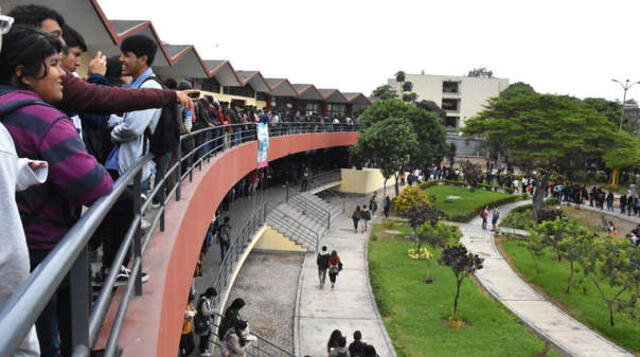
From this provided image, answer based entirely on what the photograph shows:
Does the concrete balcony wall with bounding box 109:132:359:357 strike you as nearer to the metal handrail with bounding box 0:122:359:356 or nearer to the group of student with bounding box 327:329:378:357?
the metal handrail with bounding box 0:122:359:356

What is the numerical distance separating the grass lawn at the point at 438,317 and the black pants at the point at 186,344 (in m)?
5.99

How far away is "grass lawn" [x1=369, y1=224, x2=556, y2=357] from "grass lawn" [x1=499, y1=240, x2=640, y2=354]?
2659mm

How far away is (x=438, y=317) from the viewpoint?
16328 mm

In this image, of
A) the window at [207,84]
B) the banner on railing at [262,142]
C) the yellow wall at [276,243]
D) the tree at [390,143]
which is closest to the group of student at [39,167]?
the banner on railing at [262,142]

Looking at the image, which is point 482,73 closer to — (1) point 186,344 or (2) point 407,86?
(2) point 407,86

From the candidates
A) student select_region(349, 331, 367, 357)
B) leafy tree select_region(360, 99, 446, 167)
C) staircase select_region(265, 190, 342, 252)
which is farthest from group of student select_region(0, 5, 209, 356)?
leafy tree select_region(360, 99, 446, 167)

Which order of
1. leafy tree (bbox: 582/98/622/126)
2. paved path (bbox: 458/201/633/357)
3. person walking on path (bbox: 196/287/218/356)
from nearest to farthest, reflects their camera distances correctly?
person walking on path (bbox: 196/287/218/356) < paved path (bbox: 458/201/633/357) < leafy tree (bbox: 582/98/622/126)

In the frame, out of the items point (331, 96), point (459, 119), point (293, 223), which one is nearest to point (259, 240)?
point (293, 223)

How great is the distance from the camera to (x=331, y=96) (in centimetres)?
4828

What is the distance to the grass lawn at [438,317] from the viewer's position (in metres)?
14.2

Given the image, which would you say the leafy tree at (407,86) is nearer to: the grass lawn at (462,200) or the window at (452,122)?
the window at (452,122)

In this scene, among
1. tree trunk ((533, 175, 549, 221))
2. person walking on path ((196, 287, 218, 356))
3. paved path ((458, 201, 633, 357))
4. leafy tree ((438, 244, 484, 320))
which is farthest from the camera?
tree trunk ((533, 175, 549, 221))

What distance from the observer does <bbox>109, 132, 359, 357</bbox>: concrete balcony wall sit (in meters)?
2.95

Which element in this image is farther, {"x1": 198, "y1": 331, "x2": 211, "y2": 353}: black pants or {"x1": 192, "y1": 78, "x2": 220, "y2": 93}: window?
{"x1": 192, "y1": 78, "x2": 220, "y2": 93}: window
